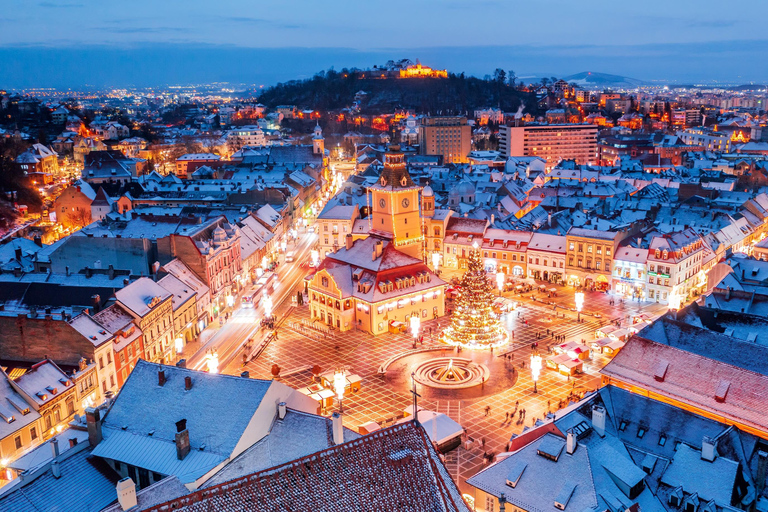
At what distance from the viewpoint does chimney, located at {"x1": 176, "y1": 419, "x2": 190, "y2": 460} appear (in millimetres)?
29734

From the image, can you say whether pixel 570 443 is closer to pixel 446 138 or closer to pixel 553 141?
pixel 446 138

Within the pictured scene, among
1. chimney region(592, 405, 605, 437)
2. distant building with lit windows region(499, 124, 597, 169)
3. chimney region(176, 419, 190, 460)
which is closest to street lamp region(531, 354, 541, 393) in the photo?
chimney region(592, 405, 605, 437)

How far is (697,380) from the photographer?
38.1 m

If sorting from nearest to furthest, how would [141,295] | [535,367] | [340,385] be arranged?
[340,385] → [535,367] → [141,295]

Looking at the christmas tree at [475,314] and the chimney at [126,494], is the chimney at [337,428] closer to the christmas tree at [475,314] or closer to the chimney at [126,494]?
the chimney at [126,494]

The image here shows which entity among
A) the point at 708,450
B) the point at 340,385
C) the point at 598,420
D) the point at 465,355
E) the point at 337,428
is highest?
the point at 337,428

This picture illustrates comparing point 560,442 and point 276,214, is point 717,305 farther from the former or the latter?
point 276,214

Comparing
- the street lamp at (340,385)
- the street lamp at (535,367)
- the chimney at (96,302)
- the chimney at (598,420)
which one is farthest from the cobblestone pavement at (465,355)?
the chimney at (96,302)

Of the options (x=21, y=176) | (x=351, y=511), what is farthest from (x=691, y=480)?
(x=21, y=176)

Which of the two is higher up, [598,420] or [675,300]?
[598,420]

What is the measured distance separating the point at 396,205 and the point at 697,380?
137ft

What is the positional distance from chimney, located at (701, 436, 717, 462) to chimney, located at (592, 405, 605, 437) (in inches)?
179

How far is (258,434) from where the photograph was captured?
3177cm

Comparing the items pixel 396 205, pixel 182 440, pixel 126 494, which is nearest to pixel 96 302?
pixel 182 440
